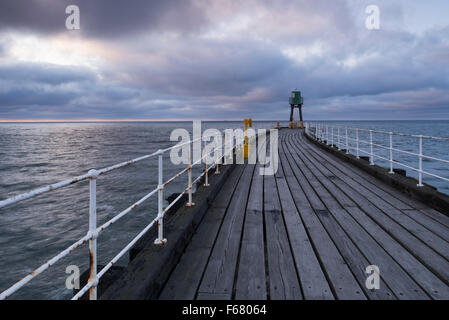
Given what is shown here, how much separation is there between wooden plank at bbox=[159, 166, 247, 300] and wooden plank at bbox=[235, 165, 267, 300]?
382 mm

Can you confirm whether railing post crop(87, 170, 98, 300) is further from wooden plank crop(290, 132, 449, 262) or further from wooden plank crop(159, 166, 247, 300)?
wooden plank crop(290, 132, 449, 262)

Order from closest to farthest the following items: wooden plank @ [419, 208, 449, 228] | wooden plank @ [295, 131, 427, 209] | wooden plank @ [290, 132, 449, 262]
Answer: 1. wooden plank @ [290, 132, 449, 262]
2. wooden plank @ [419, 208, 449, 228]
3. wooden plank @ [295, 131, 427, 209]

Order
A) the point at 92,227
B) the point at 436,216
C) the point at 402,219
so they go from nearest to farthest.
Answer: the point at 92,227, the point at 402,219, the point at 436,216

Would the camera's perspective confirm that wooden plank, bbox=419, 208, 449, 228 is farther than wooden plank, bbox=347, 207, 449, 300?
Yes

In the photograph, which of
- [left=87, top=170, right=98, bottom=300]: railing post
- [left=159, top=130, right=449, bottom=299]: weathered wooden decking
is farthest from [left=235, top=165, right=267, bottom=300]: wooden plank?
[left=87, top=170, right=98, bottom=300]: railing post

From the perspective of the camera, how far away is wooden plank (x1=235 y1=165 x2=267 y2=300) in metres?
2.29

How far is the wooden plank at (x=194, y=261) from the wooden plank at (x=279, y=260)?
68 cm

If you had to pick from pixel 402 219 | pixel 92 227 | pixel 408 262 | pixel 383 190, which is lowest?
pixel 408 262

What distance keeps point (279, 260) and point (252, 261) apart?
0.28 m

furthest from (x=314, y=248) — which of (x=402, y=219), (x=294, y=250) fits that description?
(x=402, y=219)

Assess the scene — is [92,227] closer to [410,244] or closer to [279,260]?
[279,260]

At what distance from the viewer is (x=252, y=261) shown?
2.80 m
